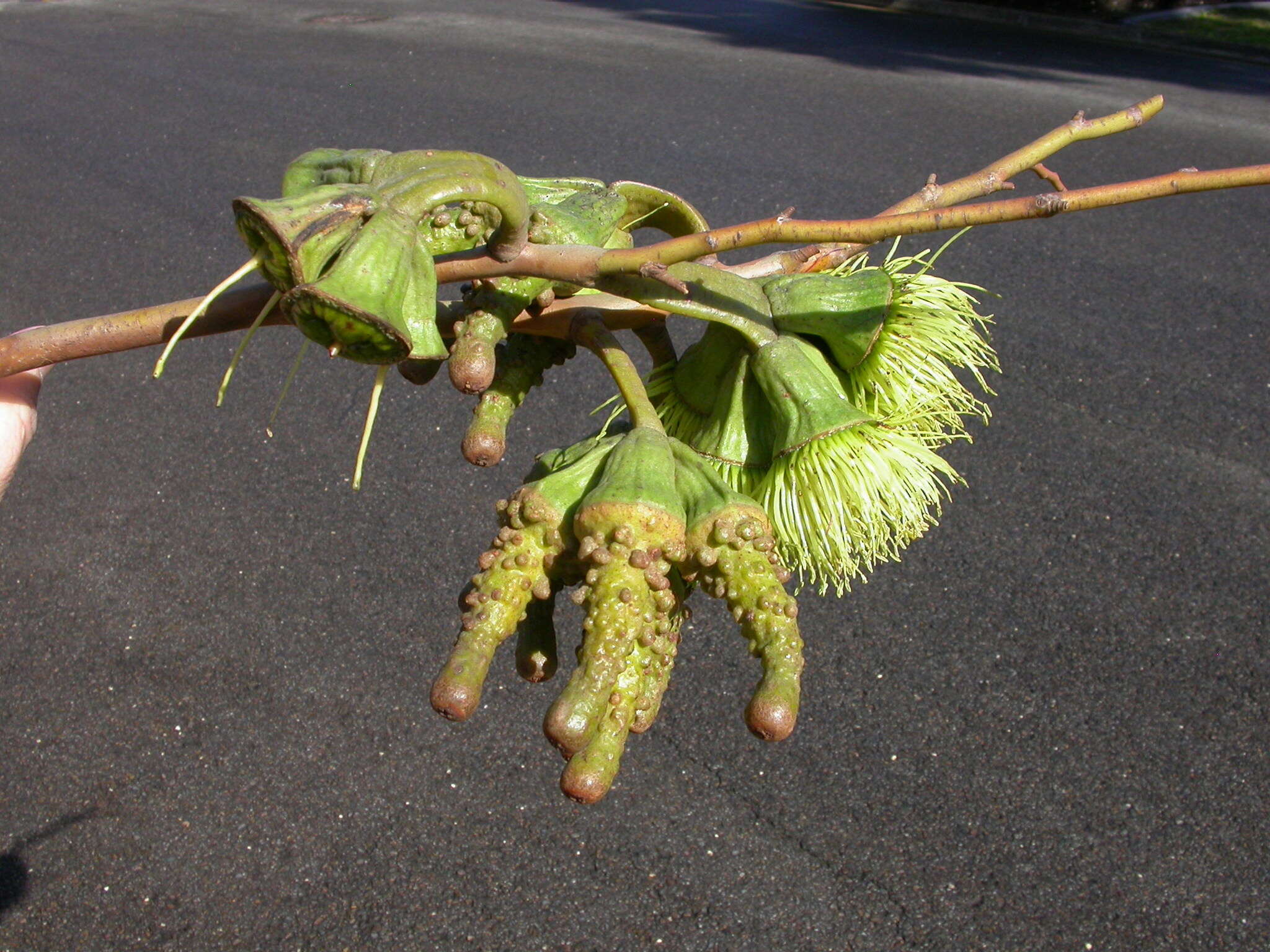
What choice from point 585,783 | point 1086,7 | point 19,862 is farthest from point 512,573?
point 1086,7

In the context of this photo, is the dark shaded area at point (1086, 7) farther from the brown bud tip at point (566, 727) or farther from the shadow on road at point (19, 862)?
the brown bud tip at point (566, 727)

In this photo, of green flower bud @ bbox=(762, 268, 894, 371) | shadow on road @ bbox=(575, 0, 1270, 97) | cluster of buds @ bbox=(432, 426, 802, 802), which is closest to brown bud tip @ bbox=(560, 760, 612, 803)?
cluster of buds @ bbox=(432, 426, 802, 802)

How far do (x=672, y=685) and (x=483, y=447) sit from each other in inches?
132

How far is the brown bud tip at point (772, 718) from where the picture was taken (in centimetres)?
94

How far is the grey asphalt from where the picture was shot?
373 centimetres

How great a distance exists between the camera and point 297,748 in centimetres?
416

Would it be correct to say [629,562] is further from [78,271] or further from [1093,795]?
[78,271]

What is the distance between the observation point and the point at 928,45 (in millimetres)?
12492

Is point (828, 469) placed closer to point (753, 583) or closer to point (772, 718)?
point (753, 583)

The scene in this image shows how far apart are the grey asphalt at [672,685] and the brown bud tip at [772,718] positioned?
2991 millimetres

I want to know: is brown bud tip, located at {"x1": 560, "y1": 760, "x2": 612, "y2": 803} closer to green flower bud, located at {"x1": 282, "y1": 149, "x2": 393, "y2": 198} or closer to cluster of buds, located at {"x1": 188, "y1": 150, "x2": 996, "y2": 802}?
cluster of buds, located at {"x1": 188, "y1": 150, "x2": 996, "y2": 802}

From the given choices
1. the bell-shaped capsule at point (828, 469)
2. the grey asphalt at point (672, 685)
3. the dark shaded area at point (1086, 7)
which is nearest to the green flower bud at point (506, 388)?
the bell-shaped capsule at point (828, 469)

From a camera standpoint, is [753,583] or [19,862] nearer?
[753,583]

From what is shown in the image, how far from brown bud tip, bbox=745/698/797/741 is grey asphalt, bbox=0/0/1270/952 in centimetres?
299
